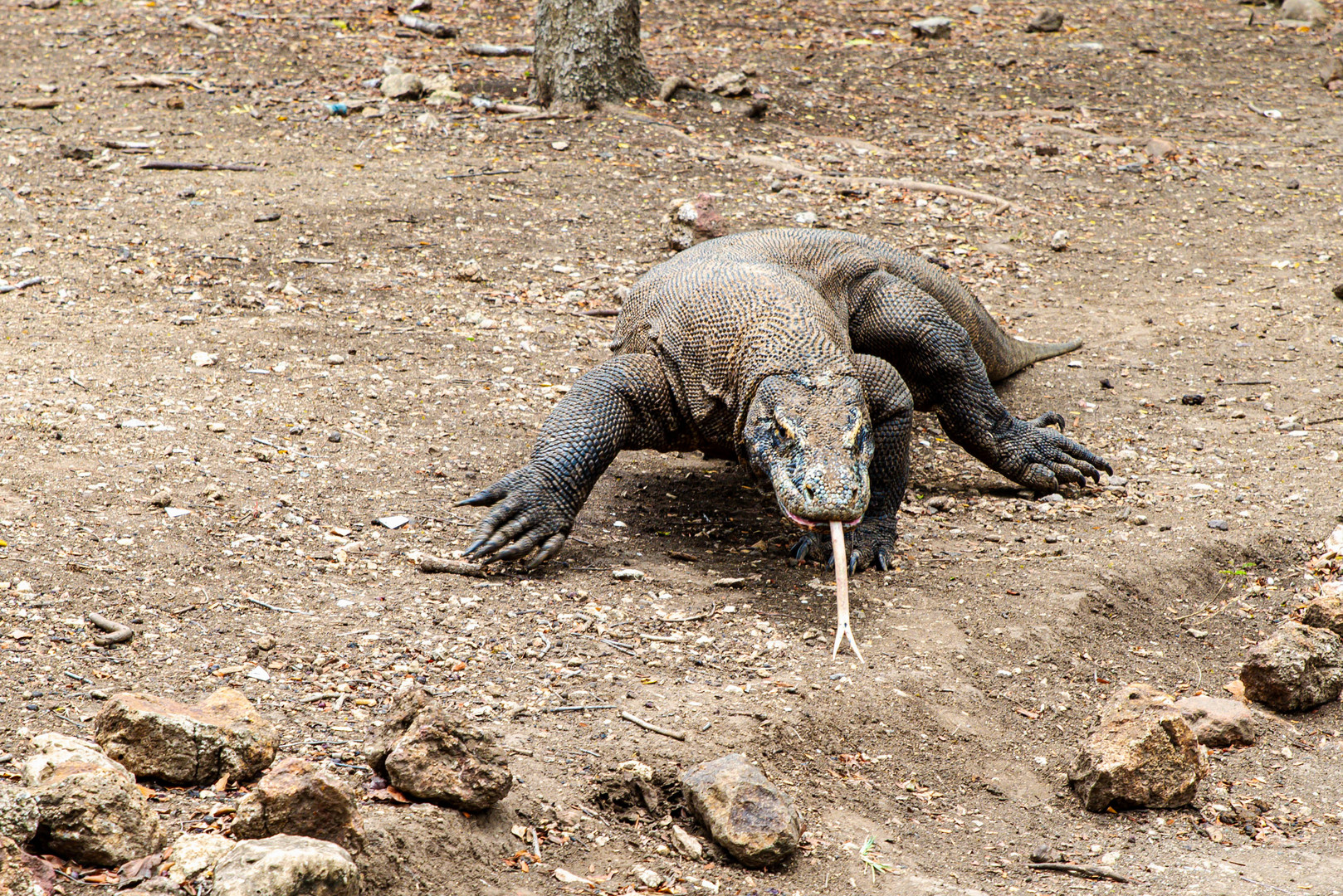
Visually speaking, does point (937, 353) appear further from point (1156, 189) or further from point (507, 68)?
point (507, 68)

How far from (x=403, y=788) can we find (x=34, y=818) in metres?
0.72

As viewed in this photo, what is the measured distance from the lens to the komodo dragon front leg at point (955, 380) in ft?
16.7

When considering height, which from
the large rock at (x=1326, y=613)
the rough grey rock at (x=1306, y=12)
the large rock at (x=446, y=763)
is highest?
Result: the rough grey rock at (x=1306, y=12)

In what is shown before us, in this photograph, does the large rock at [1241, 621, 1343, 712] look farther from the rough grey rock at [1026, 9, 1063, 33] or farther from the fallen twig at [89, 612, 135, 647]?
the rough grey rock at [1026, 9, 1063, 33]

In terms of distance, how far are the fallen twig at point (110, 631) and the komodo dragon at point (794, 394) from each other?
115 cm

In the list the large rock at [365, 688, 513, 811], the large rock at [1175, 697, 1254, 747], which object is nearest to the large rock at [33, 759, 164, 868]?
the large rock at [365, 688, 513, 811]

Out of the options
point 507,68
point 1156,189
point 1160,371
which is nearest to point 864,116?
point 1156,189

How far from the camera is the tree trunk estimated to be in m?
8.59

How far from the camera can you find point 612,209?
7.54 metres

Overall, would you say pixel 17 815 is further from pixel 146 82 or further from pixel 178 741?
pixel 146 82

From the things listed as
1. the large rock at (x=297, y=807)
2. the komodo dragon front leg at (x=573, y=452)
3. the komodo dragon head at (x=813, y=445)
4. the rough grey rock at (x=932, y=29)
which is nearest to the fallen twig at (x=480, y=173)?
the komodo dragon front leg at (x=573, y=452)

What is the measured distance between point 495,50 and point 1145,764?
880cm

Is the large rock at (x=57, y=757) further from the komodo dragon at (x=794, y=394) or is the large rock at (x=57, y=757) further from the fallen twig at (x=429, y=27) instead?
the fallen twig at (x=429, y=27)

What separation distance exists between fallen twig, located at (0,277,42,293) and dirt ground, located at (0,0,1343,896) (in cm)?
12
